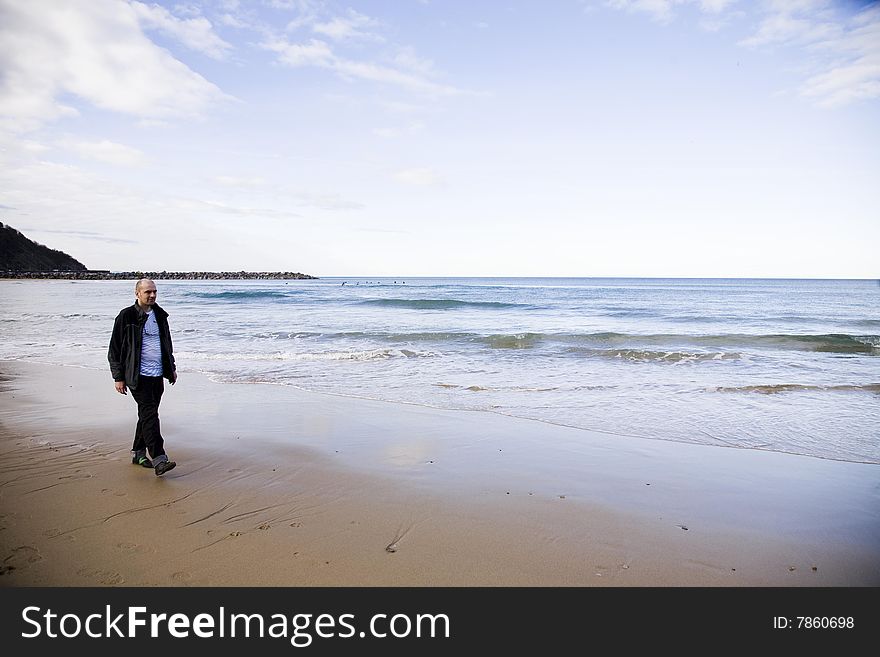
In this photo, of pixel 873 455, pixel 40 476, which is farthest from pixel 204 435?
pixel 873 455

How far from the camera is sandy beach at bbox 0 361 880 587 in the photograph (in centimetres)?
351

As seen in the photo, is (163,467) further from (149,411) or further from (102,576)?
(102,576)

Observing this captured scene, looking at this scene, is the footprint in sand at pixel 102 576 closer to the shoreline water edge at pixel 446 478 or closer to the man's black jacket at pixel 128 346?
the shoreline water edge at pixel 446 478

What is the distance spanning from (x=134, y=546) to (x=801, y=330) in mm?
24956

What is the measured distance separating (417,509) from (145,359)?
303cm

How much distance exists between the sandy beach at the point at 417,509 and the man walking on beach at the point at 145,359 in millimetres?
370

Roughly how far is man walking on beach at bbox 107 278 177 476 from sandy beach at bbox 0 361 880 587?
370 millimetres

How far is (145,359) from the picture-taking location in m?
5.33

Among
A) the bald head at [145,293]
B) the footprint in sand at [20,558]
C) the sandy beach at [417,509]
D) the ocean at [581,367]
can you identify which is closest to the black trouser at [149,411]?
the sandy beach at [417,509]

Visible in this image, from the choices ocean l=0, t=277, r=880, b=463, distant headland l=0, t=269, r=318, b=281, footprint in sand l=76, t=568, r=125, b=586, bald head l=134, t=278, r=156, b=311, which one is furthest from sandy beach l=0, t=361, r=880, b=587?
distant headland l=0, t=269, r=318, b=281

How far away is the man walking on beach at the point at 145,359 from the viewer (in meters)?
5.24

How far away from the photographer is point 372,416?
784 centimetres

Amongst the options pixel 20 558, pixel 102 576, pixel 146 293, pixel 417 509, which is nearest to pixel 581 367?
pixel 417 509
